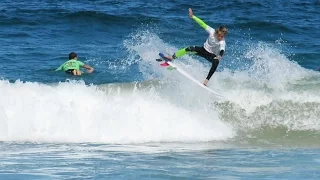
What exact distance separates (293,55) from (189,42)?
13.8 ft

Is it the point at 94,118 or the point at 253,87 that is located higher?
the point at 253,87

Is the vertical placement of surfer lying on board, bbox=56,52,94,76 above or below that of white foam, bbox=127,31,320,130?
above

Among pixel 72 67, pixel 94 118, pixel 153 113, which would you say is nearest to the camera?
pixel 94 118

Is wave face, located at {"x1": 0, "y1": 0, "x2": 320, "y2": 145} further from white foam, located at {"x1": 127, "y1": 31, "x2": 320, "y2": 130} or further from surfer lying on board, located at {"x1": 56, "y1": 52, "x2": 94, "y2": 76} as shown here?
surfer lying on board, located at {"x1": 56, "y1": 52, "x2": 94, "y2": 76}

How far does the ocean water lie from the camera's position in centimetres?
974

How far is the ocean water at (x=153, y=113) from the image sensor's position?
9.74m

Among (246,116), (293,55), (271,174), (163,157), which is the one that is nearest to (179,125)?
(246,116)

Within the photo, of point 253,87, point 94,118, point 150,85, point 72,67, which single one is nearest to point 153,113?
point 94,118

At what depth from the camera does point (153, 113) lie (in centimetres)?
1387

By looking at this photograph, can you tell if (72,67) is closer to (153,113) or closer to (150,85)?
(150,85)

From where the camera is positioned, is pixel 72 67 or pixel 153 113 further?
pixel 72 67

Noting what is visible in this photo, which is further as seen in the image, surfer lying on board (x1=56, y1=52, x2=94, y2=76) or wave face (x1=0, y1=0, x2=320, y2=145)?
surfer lying on board (x1=56, y1=52, x2=94, y2=76)

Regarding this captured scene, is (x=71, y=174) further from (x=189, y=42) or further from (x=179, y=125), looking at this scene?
(x=189, y=42)

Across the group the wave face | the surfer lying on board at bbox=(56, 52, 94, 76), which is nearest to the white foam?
the wave face
